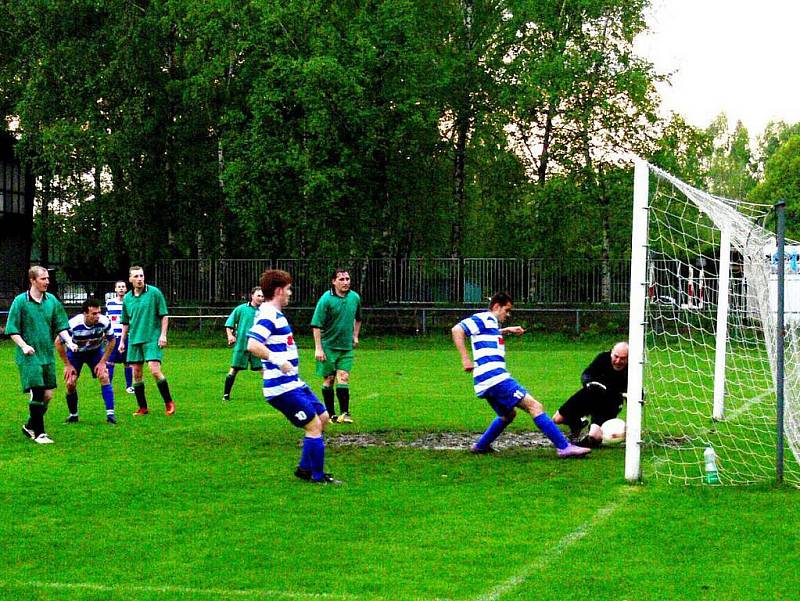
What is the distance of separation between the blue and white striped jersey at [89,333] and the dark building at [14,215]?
3215 cm

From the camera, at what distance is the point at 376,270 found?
36.3m

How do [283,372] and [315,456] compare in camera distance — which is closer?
[283,372]

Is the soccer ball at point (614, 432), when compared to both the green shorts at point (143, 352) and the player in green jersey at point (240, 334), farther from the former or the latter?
the player in green jersey at point (240, 334)

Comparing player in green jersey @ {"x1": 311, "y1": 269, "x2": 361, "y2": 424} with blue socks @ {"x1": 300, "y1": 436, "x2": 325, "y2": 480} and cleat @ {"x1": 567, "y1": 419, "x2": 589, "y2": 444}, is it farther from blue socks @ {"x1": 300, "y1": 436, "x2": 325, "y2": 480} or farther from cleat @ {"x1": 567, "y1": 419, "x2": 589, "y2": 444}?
blue socks @ {"x1": 300, "y1": 436, "x2": 325, "y2": 480}

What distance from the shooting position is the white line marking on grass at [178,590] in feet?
19.3

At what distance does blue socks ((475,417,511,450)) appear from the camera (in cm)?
1107

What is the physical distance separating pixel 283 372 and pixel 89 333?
20.5 feet

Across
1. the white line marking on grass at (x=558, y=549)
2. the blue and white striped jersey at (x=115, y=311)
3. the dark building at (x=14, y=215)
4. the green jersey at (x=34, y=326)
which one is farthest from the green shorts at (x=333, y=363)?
the dark building at (x=14, y=215)

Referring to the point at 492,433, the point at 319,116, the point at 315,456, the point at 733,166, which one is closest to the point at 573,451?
the point at 492,433

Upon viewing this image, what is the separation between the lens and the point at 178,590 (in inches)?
238

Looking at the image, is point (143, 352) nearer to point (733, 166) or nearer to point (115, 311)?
point (115, 311)

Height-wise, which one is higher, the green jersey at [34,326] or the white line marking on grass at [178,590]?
the green jersey at [34,326]

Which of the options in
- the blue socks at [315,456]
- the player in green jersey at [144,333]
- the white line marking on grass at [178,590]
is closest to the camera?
the white line marking on grass at [178,590]


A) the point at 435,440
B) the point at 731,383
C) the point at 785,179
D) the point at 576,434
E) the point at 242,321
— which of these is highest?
the point at 785,179
